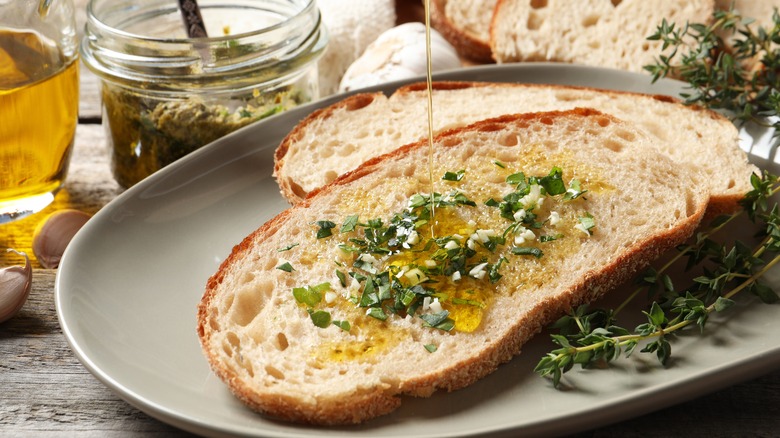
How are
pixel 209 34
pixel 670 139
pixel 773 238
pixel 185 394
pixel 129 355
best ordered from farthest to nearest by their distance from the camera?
pixel 209 34
pixel 670 139
pixel 773 238
pixel 129 355
pixel 185 394

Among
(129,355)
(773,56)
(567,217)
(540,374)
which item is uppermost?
(773,56)

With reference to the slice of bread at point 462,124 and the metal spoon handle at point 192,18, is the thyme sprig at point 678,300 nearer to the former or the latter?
the slice of bread at point 462,124

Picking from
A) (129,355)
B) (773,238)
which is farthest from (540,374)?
(129,355)

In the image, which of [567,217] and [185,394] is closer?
[185,394]

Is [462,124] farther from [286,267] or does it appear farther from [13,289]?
[13,289]

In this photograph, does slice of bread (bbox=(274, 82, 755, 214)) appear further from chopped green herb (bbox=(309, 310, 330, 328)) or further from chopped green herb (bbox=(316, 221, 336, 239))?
chopped green herb (bbox=(309, 310, 330, 328))

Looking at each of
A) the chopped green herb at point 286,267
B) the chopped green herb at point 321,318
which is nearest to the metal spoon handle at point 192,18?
the chopped green herb at point 286,267

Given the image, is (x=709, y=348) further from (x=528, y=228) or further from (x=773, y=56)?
(x=773, y=56)
